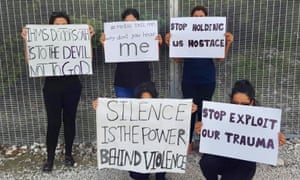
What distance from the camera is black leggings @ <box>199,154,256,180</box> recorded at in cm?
343

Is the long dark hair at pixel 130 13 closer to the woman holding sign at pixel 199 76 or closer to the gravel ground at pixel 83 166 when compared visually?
the woman holding sign at pixel 199 76

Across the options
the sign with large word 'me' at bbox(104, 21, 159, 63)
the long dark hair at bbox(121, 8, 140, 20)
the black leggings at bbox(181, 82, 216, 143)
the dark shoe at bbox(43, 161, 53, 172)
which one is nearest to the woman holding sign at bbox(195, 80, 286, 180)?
the black leggings at bbox(181, 82, 216, 143)

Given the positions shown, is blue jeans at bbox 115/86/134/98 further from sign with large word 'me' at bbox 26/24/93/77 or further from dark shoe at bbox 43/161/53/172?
dark shoe at bbox 43/161/53/172

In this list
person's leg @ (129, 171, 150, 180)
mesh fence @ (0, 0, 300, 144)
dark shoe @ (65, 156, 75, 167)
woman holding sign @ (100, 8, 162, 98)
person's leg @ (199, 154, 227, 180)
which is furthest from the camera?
mesh fence @ (0, 0, 300, 144)

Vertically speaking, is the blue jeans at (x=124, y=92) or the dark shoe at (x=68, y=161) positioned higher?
the blue jeans at (x=124, y=92)

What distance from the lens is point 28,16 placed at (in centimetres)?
473

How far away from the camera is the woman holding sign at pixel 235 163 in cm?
338

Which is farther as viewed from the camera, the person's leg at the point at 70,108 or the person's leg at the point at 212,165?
the person's leg at the point at 70,108

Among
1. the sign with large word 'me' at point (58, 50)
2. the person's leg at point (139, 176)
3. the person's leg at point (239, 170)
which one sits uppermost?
the sign with large word 'me' at point (58, 50)

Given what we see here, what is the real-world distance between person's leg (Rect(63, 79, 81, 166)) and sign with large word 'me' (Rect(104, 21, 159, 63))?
445 millimetres

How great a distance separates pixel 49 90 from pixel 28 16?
1.01 metres

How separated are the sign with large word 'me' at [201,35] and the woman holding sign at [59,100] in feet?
2.95

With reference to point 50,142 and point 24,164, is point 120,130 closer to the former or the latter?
point 50,142

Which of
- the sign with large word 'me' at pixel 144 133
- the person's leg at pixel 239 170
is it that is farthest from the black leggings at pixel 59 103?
the person's leg at pixel 239 170
